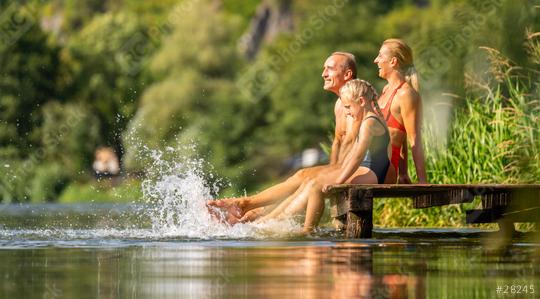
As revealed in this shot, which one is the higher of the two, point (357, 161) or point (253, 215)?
point (357, 161)

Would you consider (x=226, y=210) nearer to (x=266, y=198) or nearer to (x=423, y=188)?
(x=266, y=198)

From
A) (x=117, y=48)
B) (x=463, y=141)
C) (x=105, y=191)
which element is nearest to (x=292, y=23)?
(x=117, y=48)

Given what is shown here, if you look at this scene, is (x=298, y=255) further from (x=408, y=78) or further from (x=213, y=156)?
(x=213, y=156)

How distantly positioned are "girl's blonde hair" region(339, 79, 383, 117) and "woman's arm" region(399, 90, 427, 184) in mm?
249

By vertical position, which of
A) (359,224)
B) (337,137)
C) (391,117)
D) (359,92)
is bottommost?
(359,224)

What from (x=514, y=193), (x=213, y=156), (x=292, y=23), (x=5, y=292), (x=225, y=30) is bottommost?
(x=5, y=292)

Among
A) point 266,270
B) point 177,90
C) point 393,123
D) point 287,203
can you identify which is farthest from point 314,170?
point 177,90

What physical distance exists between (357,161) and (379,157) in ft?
1.34

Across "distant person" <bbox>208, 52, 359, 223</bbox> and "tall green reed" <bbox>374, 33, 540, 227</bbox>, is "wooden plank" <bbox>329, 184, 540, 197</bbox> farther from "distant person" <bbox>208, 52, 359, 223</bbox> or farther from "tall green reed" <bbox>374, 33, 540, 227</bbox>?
"tall green reed" <bbox>374, 33, 540, 227</bbox>

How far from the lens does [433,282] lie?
29.8ft

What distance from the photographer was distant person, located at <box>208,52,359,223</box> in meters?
14.4

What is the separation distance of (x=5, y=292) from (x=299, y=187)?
20.0ft

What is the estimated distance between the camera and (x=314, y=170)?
14453mm

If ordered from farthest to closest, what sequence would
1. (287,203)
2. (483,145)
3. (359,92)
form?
1. (483,145)
2. (287,203)
3. (359,92)
